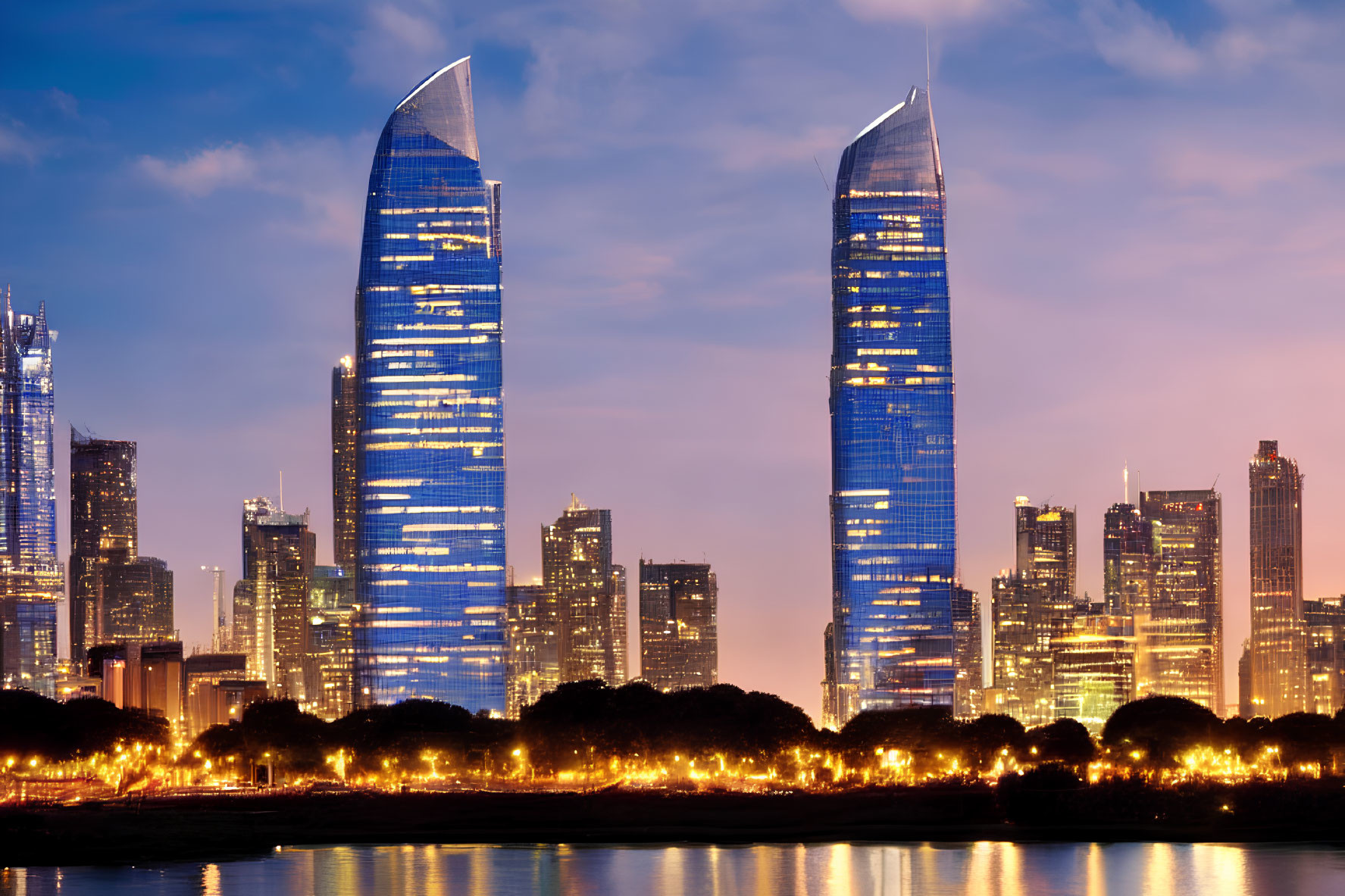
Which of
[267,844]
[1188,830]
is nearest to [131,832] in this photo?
[267,844]

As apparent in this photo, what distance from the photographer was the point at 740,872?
553 ft

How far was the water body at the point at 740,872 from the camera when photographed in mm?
157750

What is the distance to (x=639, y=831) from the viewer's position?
198 metres

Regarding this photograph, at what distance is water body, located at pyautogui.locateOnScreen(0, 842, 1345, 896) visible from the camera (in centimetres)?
15775

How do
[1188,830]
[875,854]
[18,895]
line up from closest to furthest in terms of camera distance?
[18,895]
[875,854]
[1188,830]

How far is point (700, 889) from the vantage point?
157500 mm

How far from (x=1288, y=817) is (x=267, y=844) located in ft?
328

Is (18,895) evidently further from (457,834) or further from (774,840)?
(774,840)

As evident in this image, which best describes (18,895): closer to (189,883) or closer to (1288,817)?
(189,883)

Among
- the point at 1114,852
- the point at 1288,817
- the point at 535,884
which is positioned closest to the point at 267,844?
the point at 535,884

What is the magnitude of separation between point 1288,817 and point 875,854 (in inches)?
1779

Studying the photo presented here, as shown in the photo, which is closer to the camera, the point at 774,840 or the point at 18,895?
the point at 18,895

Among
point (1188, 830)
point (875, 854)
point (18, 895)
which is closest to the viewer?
point (18, 895)

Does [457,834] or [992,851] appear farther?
[457,834]
